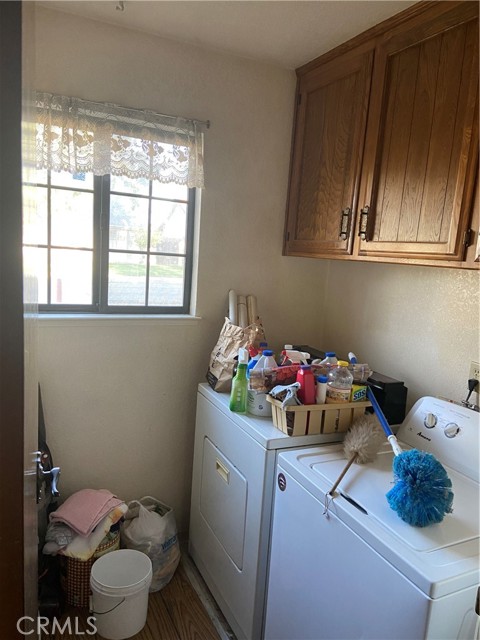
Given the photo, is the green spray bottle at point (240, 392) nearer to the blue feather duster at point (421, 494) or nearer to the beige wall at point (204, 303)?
the beige wall at point (204, 303)

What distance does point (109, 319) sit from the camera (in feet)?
6.64

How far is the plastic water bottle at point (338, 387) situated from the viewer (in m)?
1.66

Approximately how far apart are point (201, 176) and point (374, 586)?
171 cm

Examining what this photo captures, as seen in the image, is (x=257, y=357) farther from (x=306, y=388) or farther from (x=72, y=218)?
(x=72, y=218)

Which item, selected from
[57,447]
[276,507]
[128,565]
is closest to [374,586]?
[276,507]

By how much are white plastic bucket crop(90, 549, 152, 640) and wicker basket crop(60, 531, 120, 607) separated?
0.13ft

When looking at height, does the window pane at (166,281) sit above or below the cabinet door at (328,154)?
below

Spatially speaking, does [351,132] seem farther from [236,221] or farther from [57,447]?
[57,447]

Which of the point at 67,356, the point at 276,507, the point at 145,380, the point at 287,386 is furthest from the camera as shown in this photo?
the point at 145,380

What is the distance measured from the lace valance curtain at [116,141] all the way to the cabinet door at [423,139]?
31.7 inches

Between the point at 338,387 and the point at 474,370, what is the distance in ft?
1.68

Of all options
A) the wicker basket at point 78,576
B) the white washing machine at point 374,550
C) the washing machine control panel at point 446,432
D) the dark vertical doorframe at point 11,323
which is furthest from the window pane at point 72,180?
the washing machine control panel at point 446,432

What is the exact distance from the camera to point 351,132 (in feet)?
5.96

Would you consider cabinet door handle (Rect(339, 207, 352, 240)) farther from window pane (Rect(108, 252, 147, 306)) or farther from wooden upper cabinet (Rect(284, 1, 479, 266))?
window pane (Rect(108, 252, 147, 306))
